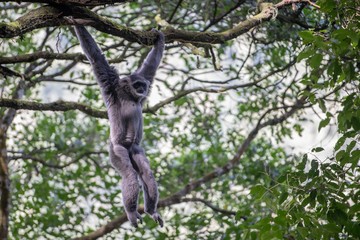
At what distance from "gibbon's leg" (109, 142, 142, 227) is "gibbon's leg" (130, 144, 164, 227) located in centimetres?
15

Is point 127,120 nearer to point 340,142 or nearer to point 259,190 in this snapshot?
point 259,190

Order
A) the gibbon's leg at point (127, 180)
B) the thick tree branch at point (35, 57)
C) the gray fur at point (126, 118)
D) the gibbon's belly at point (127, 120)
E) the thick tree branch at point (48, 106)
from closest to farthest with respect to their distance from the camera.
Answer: the gibbon's leg at point (127, 180)
the thick tree branch at point (35, 57)
the gray fur at point (126, 118)
the gibbon's belly at point (127, 120)
the thick tree branch at point (48, 106)

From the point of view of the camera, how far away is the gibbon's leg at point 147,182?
662 cm

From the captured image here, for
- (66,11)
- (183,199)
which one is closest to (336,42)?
(66,11)

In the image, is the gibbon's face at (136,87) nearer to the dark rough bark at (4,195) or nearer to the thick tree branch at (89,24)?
the thick tree branch at (89,24)

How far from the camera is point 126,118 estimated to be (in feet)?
23.0

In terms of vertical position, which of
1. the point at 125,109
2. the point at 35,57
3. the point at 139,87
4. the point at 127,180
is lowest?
the point at 127,180

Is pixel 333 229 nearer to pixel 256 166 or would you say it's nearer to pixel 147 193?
pixel 147 193

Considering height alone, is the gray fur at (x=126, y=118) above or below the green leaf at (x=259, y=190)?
above

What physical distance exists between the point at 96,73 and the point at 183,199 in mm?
4593

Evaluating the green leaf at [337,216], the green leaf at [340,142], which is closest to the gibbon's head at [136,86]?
the green leaf at [340,142]

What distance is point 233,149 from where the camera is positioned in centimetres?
1405

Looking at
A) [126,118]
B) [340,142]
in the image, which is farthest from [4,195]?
[340,142]

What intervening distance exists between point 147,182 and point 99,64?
1.36 metres
